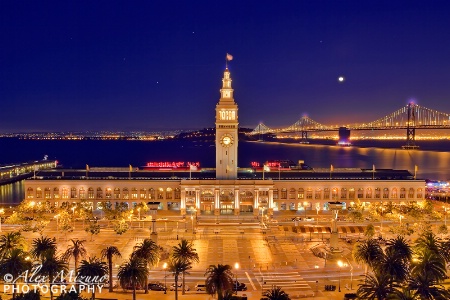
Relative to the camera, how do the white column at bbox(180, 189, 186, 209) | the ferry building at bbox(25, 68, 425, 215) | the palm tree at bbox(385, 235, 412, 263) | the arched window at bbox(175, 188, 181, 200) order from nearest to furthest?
the palm tree at bbox(385, 235, 412, 263) < the white column at bbox(180, 189, 186, 209) < the ferry building at bbox(25, 68, 425, 215) < the arched window at bbox(175, 188, 181, 200)

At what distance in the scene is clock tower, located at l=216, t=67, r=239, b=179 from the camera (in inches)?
3679

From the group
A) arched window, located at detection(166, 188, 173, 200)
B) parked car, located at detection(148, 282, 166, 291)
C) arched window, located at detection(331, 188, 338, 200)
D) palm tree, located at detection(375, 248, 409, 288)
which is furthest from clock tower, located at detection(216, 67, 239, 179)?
palm tree, located at detection(375, 248, 409, 288)

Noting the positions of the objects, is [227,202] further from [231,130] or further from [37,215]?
[37,215]

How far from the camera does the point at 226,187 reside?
299ft

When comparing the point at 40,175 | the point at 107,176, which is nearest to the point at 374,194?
the point at 107,176

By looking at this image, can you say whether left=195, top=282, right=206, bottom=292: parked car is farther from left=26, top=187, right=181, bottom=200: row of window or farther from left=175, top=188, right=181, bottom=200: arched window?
left=26, top=187, right=181, bottom=200: row of window

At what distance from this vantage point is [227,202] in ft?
299

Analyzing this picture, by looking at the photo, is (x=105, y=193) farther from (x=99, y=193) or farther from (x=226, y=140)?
(x=226, y=140)

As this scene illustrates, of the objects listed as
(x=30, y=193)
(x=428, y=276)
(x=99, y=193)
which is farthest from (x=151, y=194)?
(x=428, y=276)

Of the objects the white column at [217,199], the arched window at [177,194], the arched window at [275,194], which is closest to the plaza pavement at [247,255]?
the white column at [217,199]

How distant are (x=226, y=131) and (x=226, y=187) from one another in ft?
37.9

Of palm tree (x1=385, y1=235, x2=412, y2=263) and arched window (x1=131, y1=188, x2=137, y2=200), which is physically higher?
arched window (x1=131, y1=188, x2=137, y2=200)

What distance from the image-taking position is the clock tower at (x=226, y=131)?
93438mm

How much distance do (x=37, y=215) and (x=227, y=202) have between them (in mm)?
34753
